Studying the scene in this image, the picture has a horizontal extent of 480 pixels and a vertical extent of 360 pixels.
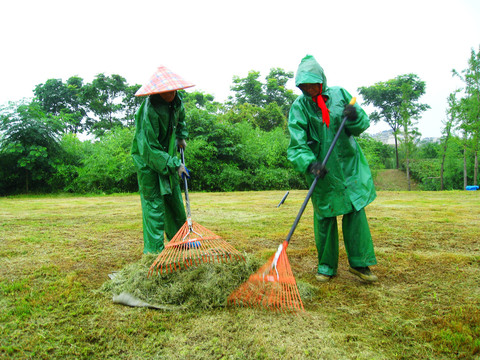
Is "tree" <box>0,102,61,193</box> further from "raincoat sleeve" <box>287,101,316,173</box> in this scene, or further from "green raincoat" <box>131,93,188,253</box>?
"raincoat sleeve" <box>287,101,316,173</box>

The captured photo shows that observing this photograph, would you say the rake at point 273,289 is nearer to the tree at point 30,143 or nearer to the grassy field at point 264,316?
the grassy field at point 264,316

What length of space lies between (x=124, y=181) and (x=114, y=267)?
36.2 ft

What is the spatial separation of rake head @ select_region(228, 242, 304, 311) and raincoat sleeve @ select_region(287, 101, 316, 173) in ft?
2.10

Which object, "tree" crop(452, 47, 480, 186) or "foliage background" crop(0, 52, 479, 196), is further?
"tree" crop(452, 47, 480, 186)

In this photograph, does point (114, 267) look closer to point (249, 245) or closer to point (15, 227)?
point (249, 245)

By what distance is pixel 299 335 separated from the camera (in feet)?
5.88

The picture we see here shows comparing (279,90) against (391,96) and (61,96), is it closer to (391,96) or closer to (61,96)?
(391,96)

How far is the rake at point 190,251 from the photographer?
2477 millimetres

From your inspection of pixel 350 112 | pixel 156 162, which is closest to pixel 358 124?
pixel 350 112

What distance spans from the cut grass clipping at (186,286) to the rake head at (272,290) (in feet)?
0.30

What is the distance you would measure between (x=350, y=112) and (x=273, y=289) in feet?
4.73

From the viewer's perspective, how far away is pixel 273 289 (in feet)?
7.30

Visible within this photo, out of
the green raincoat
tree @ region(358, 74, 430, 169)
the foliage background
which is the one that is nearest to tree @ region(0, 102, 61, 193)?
the foliage background

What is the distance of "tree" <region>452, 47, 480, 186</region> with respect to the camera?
15662 millimetres
